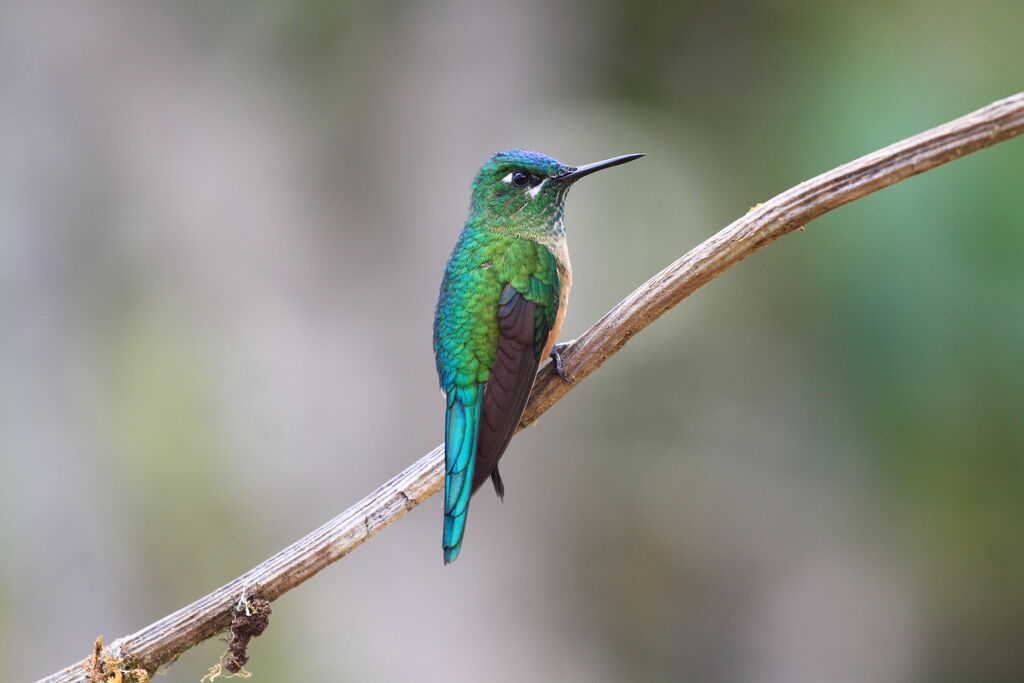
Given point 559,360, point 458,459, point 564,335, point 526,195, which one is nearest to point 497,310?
point 559,360

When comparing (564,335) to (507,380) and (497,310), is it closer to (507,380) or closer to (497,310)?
(497,310)

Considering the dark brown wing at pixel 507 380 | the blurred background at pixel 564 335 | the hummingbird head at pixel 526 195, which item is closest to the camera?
the dark brown wing at pixel 507 380

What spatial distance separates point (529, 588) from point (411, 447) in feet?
3.37

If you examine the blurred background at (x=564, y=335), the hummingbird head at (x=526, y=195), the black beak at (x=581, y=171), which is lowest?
the blurred background at (x=564, y=335)

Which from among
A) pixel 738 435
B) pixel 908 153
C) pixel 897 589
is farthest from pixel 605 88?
pixel 908 153

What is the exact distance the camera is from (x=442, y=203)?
5.17 metres

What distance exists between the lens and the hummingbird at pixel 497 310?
2.03 m

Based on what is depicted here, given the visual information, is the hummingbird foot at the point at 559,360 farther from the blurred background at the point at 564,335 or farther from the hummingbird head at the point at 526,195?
the blurred background at the point at 564,335

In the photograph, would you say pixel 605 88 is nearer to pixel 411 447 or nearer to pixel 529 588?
pixel 411 447

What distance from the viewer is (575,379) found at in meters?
2.27

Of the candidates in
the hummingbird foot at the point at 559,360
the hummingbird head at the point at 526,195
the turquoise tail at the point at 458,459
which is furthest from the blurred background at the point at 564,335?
the turquoise tail at the point at 458,459

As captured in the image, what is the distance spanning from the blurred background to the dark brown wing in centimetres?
253

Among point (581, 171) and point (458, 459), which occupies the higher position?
point (581, 171)

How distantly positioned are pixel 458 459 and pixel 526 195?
0.91m
